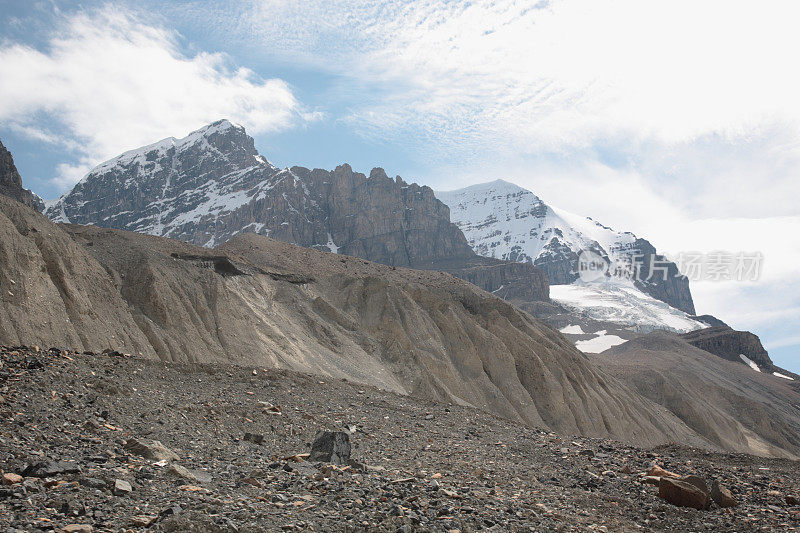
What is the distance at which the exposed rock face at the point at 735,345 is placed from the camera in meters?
136

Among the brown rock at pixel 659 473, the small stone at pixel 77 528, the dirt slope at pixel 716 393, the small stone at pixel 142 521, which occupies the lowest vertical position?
the dirt slope at pixel 716 393

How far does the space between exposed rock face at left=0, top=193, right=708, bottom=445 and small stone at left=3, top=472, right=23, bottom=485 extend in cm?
1615

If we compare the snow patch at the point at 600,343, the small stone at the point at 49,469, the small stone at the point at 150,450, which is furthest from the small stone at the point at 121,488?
the snow patch at the point at 600,343

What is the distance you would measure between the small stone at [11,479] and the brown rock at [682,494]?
11530 mm

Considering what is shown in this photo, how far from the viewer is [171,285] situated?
116 ft

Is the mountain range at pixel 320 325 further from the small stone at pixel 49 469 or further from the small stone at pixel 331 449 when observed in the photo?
the small stone at pixel 49 469

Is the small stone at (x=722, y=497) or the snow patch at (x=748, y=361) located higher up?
the small stone at (x=722, y=497)

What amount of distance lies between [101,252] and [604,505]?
3308 cm

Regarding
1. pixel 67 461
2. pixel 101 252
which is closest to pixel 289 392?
pixel 67 461

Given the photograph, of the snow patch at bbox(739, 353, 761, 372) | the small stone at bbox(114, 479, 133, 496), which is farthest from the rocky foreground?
the snow patch at bbox(739, 353, 761, 372)

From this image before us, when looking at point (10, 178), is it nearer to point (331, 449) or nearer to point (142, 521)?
point (331, 449)

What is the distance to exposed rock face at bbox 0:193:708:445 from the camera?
27.3 meters

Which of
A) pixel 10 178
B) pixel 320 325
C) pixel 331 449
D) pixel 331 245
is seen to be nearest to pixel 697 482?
pixel 331 449

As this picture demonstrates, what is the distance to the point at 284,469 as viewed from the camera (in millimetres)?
11711
